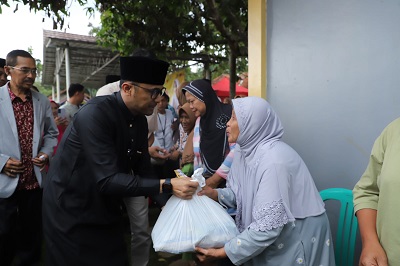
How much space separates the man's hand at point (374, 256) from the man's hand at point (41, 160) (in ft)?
8.88

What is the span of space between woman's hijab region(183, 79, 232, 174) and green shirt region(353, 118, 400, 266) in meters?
→ 1.64

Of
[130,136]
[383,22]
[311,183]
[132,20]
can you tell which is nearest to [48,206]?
[130,136]

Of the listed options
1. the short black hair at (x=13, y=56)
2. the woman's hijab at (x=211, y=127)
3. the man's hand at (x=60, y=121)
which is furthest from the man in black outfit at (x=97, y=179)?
the man's hand at (x=60, y=121)

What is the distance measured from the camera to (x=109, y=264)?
6.63ft

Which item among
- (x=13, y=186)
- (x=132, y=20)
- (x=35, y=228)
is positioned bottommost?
(x=35, y=228)

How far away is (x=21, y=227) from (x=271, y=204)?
8.75ft

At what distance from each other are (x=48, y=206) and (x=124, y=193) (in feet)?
1.79

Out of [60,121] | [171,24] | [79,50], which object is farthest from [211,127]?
[79,50]

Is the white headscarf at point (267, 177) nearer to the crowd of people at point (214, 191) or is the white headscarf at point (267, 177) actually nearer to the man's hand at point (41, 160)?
the crowd of people at point (214, 191)

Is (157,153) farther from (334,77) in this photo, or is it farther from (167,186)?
(167,186)

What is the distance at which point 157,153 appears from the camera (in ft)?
15.1

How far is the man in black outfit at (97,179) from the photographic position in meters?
1.85

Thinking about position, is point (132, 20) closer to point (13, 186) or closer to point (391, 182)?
point (13, 186)

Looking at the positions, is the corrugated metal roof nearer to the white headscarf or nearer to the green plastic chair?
the white headscarf
